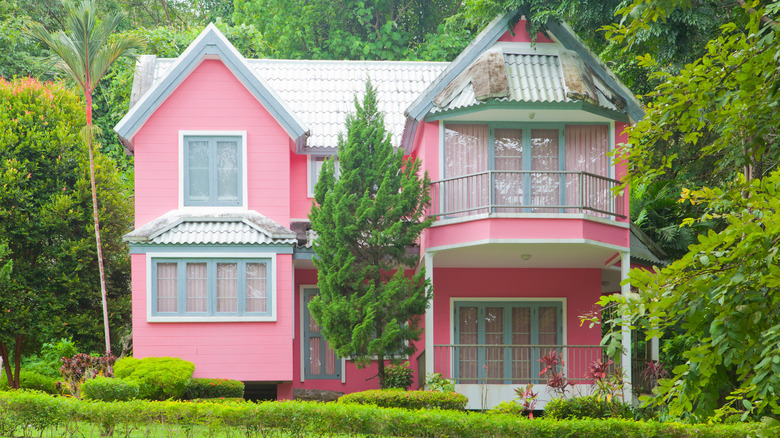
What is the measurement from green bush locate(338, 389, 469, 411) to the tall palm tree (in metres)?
6.38

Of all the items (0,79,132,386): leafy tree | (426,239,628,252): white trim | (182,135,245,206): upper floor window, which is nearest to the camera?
(426,239,628,252): white trim

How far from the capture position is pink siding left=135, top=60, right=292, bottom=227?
19.0 metres

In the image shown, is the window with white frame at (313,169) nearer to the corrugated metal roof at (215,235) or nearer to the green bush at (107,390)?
the corrugated metal roof at (215,235)

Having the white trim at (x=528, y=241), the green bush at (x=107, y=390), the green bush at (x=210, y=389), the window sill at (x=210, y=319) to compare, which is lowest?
the green bush at (x=210, y=389)

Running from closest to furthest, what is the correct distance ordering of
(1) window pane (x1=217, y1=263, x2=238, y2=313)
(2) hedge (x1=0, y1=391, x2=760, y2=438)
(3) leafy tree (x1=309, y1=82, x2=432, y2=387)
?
(2) hedge (x1=0, y1=391, x2=760, y2=438)
(3) leafy tree (x1=309, y1=82, x2=432, y2=387)
(1) window pane (x1=217, y1=263, x2=238, y2=313)

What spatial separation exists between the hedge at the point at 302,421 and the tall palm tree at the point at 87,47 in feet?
19.7

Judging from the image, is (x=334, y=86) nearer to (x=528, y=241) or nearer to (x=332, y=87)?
(x=332, y=87)

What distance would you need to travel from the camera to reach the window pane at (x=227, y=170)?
62.8 feet

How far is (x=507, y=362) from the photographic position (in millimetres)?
19578

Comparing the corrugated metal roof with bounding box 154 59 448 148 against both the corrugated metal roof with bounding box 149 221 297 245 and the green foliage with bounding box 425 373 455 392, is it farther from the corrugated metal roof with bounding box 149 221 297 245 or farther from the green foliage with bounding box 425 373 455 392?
the green foliage with bounding box 425 373 455 392

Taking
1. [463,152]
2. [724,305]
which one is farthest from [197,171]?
[724,305]

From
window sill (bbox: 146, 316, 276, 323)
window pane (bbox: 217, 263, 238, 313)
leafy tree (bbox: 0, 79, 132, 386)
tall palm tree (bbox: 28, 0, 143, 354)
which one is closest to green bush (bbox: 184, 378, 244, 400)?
window sill (bbox: 146, 316, 276, 323)

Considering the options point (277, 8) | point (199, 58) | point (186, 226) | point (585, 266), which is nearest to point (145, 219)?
point (186, 226)

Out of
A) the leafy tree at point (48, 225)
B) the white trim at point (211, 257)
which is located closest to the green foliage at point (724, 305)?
the white trim at point (211, 257)
